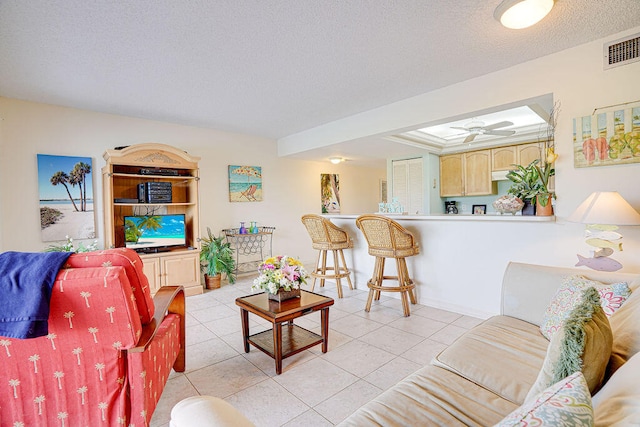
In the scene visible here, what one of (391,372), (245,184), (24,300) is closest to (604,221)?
(391,372)

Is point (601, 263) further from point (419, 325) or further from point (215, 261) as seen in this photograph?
point (215, 261)

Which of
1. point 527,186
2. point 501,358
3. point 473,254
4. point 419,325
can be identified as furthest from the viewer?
point 473,254

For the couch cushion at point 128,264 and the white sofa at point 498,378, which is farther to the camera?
the couch cushion at point 128,264

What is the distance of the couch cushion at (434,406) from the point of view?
3.56 feet

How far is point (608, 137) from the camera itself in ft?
7.84

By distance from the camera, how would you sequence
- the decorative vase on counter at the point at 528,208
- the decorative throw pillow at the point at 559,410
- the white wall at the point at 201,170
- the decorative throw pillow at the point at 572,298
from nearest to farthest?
the decorative throw pillow at the point at 559,410, the decorative throw pillow at the point at 572,298, the decorative vase on counter at the point at 528,208, the white wall at the point at 201,170

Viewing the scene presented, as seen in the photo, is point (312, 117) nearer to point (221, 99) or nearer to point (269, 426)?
point (221, 99)

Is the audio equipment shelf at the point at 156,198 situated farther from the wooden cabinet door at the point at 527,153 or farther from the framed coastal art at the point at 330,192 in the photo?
the wooden cabinet door at the point at 527,153

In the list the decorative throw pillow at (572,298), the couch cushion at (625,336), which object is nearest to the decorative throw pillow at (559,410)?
the couch cushion at (625,336)

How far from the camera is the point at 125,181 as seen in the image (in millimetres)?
4129

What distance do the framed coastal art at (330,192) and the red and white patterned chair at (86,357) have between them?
529cm

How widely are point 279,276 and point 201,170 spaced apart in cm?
322

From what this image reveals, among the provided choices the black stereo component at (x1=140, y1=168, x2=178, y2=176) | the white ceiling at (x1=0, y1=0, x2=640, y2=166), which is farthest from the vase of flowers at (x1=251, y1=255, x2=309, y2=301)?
the black stereo component at (x1=140, y1=168, x2=178, y2=176)

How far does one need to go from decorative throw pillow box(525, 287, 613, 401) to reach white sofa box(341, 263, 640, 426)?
2.1 inches
